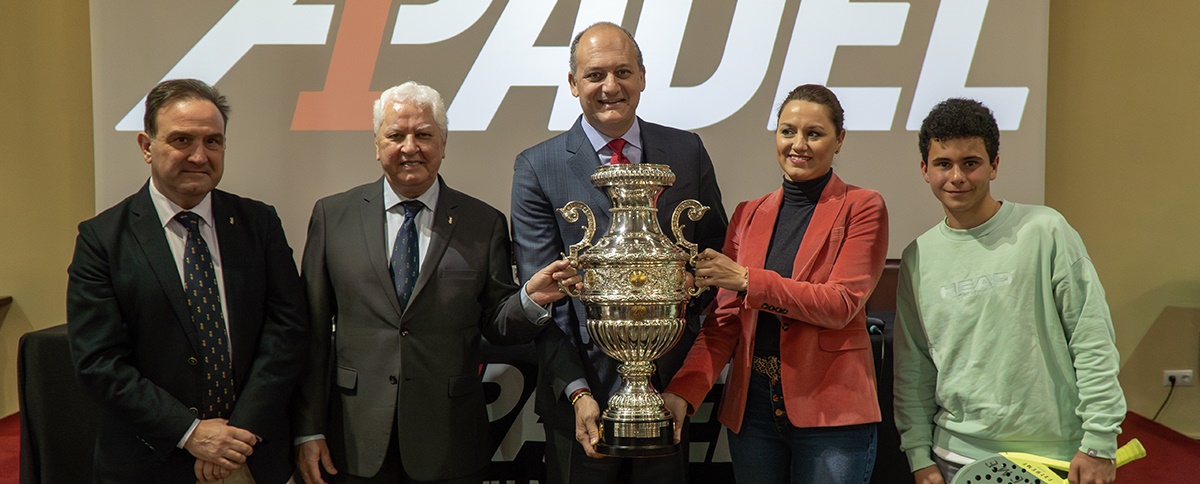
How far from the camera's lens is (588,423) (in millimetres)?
2184

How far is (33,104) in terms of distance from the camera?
172 inches

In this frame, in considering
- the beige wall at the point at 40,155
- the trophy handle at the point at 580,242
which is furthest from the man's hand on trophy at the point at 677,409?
the beige wall at the point at 40,155

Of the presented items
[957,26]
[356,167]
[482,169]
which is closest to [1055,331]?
[957,26]

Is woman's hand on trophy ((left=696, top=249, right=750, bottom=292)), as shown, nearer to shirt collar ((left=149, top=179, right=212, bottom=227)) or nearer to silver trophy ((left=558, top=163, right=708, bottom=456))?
silver trophy ((left=558, top=163, right=708, bottom=456))

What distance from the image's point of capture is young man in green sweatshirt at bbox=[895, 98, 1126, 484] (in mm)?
2070

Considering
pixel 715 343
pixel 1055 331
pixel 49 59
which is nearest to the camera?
pixel 1055 331

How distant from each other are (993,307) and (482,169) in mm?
2561

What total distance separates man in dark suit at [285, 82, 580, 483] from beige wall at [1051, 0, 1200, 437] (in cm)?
341

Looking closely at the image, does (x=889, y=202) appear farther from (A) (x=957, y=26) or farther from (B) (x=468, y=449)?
(B) (x=468, y=449)

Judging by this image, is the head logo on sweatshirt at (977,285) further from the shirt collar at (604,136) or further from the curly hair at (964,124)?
the shirt collar at (604,136)

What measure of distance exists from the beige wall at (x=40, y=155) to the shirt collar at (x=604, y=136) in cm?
324

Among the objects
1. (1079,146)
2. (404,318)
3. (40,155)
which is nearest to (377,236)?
(404,318)

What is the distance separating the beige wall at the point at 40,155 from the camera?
4340 millimetres

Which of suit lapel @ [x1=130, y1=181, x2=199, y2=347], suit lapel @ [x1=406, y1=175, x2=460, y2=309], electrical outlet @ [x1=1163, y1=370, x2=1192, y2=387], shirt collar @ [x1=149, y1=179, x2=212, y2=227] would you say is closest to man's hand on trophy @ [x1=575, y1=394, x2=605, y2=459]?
suit lapel @ [x1=406, y1=175, x2=460, y2=309]
